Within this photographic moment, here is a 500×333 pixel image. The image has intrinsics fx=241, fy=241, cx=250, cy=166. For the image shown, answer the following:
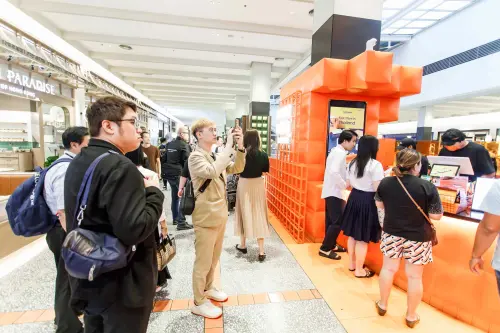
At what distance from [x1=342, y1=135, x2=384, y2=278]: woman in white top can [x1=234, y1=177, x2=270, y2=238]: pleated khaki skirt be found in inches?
37.2

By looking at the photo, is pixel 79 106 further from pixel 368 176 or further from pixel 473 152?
pixel 473 152

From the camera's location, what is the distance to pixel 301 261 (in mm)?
2996

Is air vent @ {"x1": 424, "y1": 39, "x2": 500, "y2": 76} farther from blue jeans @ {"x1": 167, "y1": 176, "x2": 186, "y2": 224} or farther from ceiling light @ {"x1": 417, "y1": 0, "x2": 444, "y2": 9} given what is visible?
blue jeans @ {"x1": 167, "y1": 176, "x2": 186, "y2": 224}

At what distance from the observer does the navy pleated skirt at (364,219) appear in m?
2.50

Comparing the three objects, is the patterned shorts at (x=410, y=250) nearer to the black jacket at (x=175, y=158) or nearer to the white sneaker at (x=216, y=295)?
the white sneaker at (x=216, y=295)

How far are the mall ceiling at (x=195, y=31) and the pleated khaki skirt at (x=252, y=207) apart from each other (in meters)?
4.19

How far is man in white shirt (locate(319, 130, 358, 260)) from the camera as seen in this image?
9.34 ft

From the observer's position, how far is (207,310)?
198 cm

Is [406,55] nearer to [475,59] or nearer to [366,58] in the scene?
[475,59]

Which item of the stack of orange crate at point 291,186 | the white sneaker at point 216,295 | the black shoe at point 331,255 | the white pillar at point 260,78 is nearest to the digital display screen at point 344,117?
the stack of orange crate at point 291,186

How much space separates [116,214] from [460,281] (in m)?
2.58

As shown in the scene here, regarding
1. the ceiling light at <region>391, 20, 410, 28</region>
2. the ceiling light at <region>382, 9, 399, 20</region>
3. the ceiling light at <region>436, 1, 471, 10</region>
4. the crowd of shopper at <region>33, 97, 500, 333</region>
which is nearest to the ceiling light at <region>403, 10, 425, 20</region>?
the ceiling light at <region>391, 20, 410, 28</region>

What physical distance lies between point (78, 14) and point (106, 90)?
290 cm

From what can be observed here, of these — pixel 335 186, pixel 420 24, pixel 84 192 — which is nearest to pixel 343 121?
pixel 335 186
